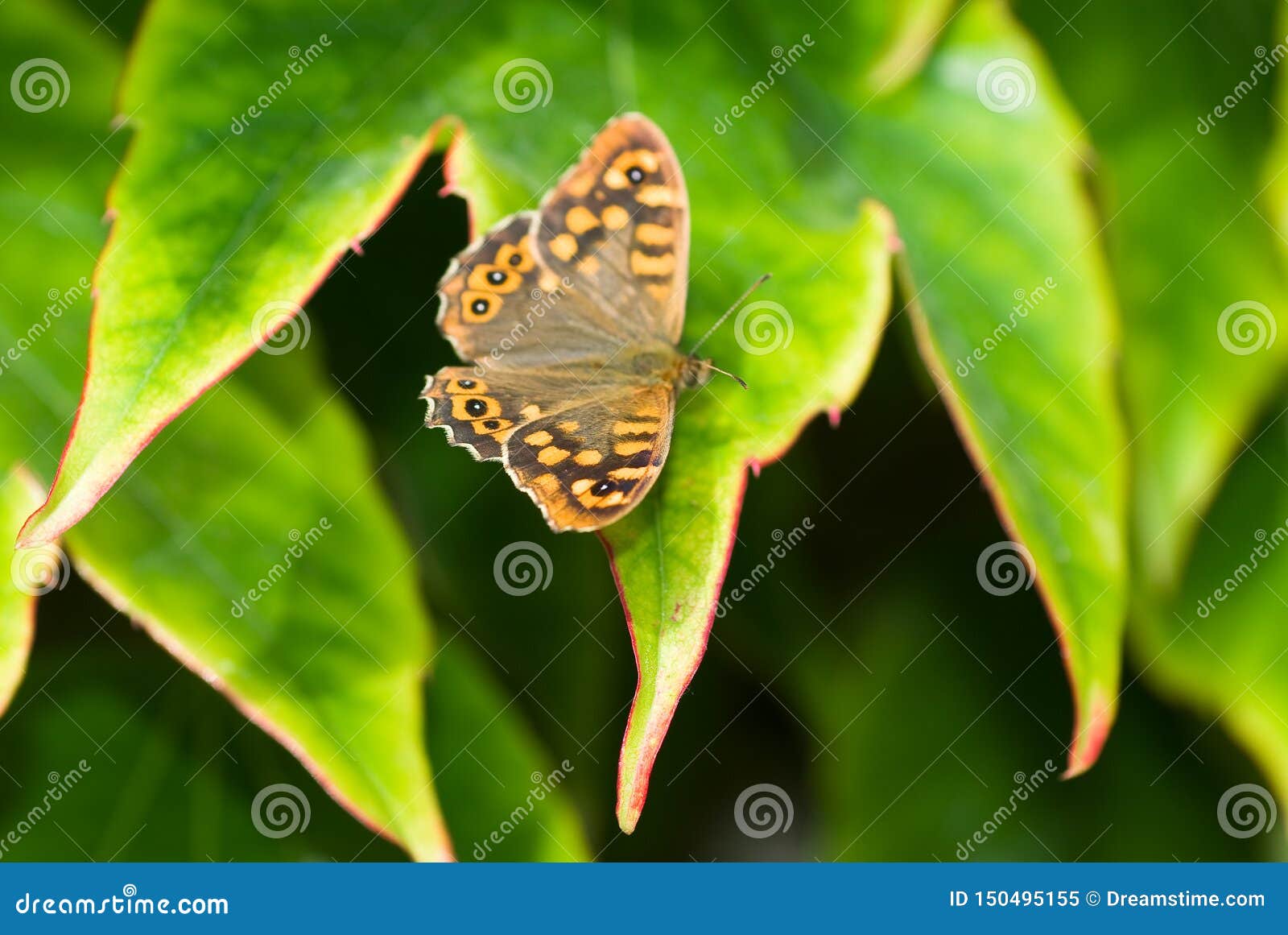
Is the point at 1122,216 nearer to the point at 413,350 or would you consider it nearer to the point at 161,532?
the point at 413,350
